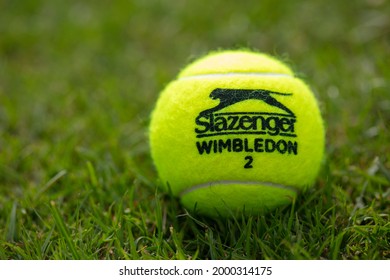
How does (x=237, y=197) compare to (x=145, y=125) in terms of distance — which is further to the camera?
(x=145, y=125)

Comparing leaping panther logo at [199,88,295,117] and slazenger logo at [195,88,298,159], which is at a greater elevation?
leaping panther logo at [199,88,295,117]

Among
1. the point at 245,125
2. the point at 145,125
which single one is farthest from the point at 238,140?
the point at 145,125

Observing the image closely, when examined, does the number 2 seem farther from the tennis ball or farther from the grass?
the grass

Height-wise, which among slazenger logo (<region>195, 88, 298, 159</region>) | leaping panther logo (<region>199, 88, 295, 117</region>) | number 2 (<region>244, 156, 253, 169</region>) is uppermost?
leaping panther logo (<region>199, 88, 295, 117</region>)

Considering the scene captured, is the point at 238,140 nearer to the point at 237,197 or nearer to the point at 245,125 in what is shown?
the point at 245,125

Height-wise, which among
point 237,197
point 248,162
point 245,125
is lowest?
point 237,197

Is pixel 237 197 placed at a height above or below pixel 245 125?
below

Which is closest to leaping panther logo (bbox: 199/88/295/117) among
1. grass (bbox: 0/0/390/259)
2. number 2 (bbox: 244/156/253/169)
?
number 2 (bbox: 244/156/253/169)
